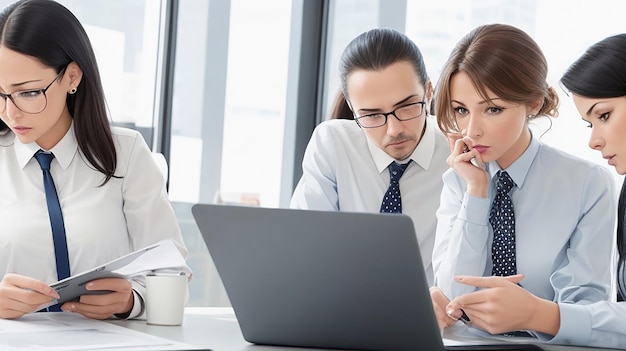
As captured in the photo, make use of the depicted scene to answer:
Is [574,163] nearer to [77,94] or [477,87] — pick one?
[477,87]

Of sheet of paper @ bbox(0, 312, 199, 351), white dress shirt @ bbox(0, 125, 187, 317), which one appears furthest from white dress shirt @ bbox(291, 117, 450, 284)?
sheet of paper @ bbox(0, 312, 199, 351)

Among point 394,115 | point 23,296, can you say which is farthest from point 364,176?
point 23,296

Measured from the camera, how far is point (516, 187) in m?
2.15

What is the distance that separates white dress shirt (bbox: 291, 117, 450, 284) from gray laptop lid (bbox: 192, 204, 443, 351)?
1088 millimetres

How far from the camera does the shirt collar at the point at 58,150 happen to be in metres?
2.17

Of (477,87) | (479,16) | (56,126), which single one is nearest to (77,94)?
(56,126)

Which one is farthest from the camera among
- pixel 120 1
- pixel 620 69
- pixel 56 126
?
pixel 120 1

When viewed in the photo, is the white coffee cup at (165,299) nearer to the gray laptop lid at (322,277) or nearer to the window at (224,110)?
the gray laptop lid at (322,277)

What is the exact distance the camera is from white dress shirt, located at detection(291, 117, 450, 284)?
252cm

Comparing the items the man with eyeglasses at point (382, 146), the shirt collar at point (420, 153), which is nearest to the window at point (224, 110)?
the man with eyeglasses at point (382, 146)

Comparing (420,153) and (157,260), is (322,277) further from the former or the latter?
(420,153)

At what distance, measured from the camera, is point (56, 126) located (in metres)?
2.22

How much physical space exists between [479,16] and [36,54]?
2846mm

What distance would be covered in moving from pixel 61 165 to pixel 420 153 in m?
1.05
